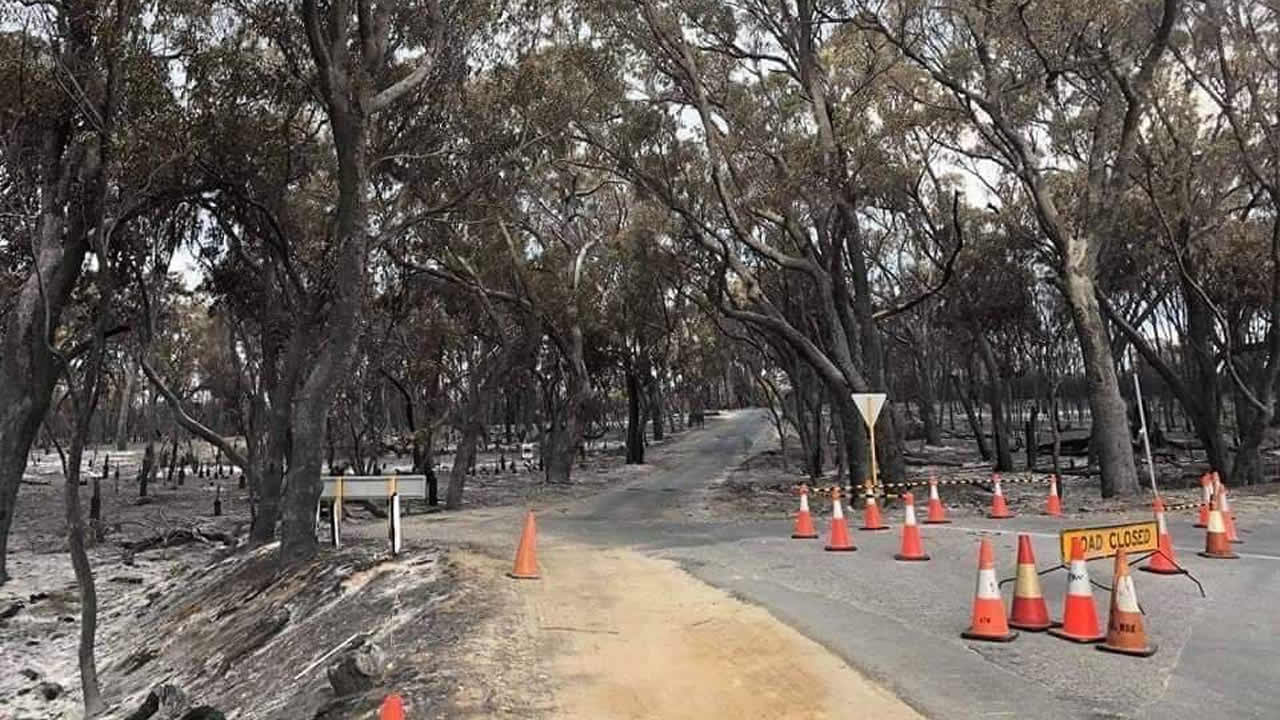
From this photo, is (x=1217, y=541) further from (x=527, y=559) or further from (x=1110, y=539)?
(x=527, y=559)

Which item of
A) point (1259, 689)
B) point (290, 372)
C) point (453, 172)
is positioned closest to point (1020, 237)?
point (453, 172)

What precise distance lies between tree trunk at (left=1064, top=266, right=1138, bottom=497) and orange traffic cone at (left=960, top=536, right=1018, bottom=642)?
1364 centimetres

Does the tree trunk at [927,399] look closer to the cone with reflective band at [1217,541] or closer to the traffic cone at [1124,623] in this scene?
the cone with reflective band at [1217,541]

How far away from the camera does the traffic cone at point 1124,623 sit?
703cm

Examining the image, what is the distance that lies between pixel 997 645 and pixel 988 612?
0.27 metres

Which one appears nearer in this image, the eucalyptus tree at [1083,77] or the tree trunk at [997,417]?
the eucalyptus tree at [1083,77]

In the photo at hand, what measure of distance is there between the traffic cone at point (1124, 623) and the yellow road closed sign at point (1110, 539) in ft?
0.86

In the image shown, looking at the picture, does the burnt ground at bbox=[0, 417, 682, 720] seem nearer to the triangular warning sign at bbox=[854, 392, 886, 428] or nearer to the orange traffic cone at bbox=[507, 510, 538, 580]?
the orange traffic cone at bbox=[507, 510, 538, 580]

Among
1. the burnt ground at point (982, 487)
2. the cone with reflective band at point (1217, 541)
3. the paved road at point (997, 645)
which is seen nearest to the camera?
the paved road at point (997, 645)

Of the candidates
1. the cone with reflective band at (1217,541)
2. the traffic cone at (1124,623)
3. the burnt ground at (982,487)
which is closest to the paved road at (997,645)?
the traffic cone at (1124,623)

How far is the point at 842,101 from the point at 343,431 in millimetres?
30225

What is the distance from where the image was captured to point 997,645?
745 centimetres

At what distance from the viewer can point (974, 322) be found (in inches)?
1314

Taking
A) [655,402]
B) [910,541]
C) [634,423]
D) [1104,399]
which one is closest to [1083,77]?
[1104,399]
